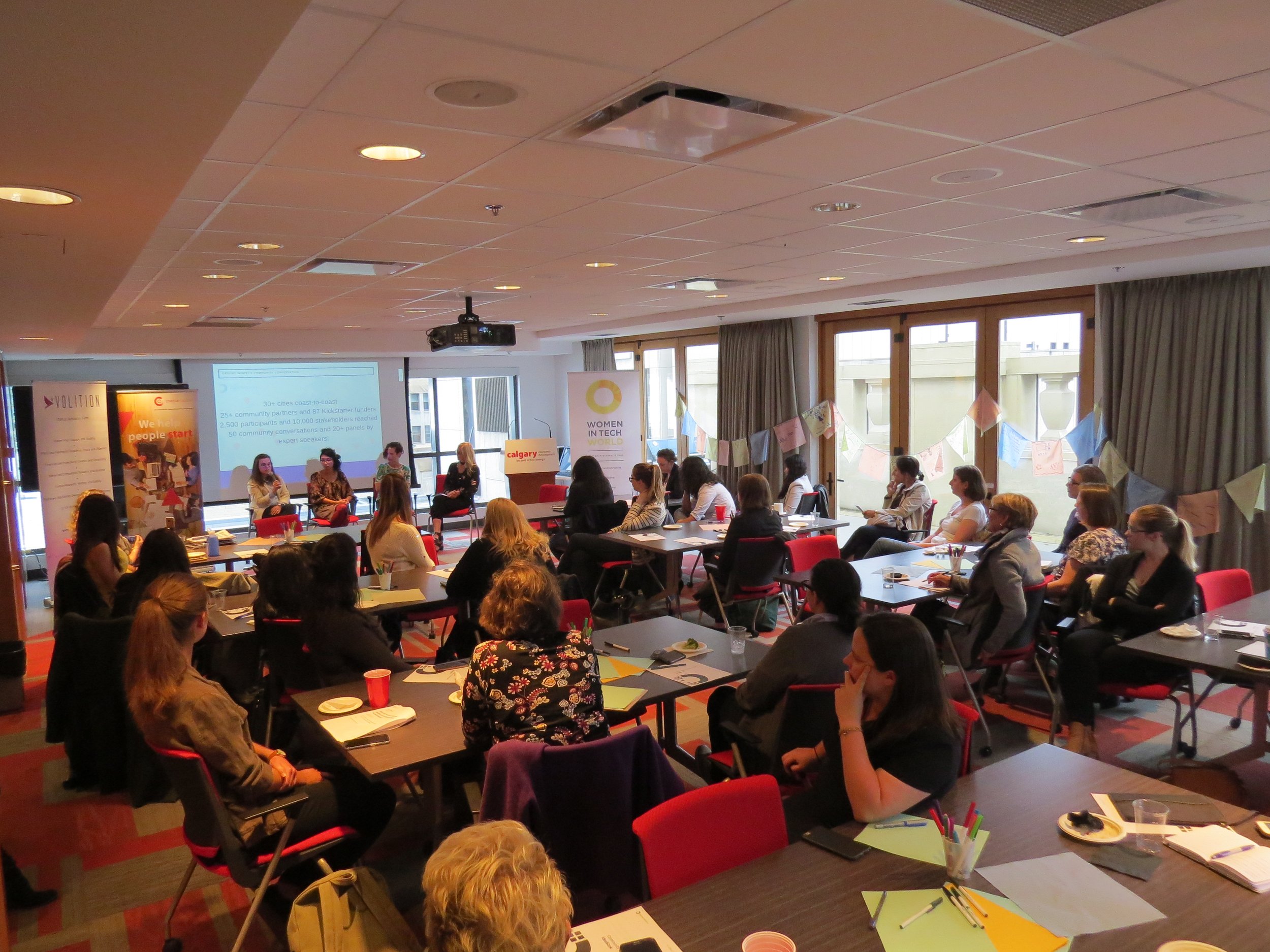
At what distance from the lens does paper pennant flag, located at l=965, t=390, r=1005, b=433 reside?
8016 mm

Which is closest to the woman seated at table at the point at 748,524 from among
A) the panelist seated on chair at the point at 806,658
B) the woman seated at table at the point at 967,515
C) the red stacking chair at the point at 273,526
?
the woman seated at table at the point at 967,515

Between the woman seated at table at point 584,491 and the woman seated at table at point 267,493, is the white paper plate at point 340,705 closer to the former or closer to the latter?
the woman seated at table at point 584,491

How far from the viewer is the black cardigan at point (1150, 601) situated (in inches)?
161

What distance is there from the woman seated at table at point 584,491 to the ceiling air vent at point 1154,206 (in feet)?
14.2

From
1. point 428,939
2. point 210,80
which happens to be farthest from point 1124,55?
point 428,939

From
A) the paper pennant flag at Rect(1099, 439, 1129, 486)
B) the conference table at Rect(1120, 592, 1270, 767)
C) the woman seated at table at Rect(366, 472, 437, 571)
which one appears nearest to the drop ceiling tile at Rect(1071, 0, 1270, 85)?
the conference table at Rect(1120, 592, 1270, 767)

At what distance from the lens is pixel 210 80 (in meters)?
1.54

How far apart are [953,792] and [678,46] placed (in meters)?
2.01

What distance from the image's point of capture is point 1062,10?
1.90 meters

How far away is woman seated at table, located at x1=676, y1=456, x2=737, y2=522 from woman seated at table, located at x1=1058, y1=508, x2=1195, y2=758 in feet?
11.4

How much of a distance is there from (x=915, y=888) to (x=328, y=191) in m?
3.10

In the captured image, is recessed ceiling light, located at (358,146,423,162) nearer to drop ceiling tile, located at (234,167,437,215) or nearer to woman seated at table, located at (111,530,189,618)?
drop ceiling tile, located at (234,167,437,215)

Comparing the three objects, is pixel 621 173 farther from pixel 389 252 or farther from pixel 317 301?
pixel 317 301

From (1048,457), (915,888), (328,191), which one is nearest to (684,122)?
(328,191)
